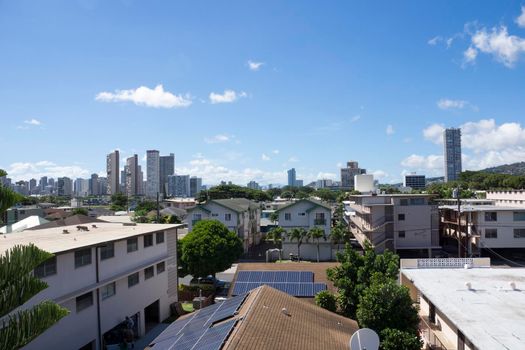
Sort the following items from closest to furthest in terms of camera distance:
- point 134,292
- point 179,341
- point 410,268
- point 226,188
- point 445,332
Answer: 1. point 179,341
2. point 445,332
3. point 410,268
4. point 134,292
5. point 226,188

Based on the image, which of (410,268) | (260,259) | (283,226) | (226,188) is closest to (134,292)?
(410,268)

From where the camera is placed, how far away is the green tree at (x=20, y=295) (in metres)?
8.86

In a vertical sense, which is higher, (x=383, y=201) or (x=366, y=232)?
(x=383, y=201)

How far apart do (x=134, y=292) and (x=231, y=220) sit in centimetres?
3127

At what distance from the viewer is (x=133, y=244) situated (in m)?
25.2

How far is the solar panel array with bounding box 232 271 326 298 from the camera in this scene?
23297 mm

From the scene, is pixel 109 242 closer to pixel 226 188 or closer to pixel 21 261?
pixel 21 261

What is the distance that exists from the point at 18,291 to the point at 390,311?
13642 millimetres

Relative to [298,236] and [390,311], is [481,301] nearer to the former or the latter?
[390,311]

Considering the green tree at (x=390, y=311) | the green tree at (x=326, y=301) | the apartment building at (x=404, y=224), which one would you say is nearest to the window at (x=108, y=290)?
the green tree at (x=326, y=301)

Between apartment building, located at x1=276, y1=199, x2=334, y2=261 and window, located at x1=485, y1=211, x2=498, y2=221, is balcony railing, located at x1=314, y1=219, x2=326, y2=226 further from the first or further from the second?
window, located at x1=485, y1=211, x2=498, y2=221

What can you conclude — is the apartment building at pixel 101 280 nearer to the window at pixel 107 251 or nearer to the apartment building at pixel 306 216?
the window at pixel 107 251

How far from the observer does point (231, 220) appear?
184 ft

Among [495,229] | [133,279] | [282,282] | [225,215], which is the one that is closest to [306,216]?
[225,215]
